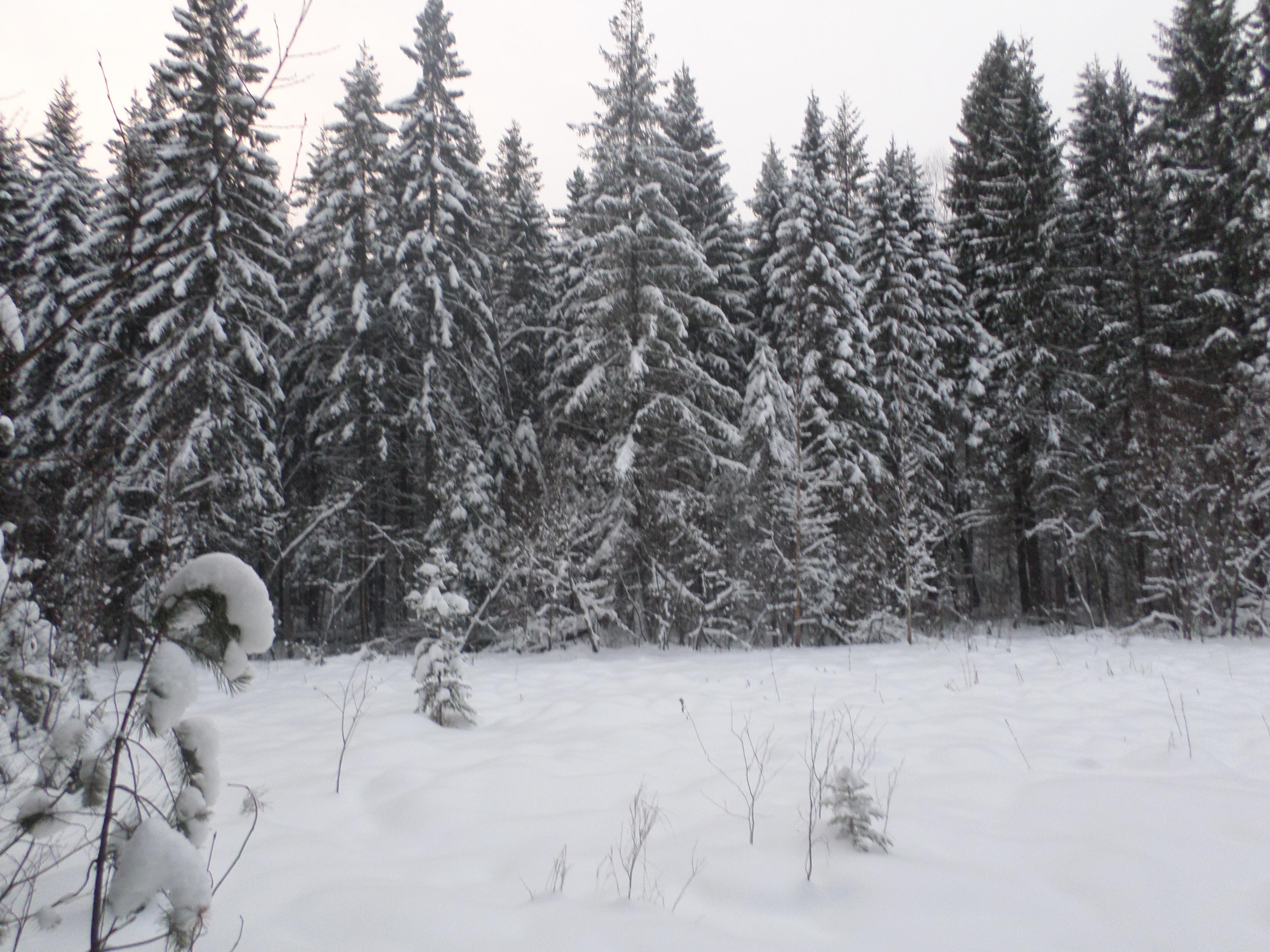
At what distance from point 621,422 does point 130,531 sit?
9.43 m

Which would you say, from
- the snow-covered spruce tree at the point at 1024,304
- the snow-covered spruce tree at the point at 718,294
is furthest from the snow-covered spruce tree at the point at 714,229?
the snow-covered spruce tree at the point at 1024,304

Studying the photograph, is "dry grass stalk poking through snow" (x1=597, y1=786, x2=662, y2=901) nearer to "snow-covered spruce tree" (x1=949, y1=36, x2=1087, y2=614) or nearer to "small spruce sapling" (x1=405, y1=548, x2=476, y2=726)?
"small spruce sapling" (x1=405, y1=548, x2=476, y2=726)

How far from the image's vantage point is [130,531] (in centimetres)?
1280

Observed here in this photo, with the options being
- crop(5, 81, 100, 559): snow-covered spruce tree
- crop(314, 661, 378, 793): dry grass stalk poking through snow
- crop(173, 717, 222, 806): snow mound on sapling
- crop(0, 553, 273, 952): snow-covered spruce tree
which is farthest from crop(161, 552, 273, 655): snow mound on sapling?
crop(5, 81, 100, 559): snow-covered spruce tree

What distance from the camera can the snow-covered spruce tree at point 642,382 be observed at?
534 inches

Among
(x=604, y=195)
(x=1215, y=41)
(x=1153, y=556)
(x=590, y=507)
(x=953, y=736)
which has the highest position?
(x=1215, y=41)

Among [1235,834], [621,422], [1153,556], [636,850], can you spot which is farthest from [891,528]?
[636,850]

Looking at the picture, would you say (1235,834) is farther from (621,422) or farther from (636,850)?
(621,422)

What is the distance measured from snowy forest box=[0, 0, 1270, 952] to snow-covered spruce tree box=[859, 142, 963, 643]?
0.39ft

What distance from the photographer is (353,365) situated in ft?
51.0

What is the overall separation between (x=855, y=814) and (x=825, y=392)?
1361 centimetres

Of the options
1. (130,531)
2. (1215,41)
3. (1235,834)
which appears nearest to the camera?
(1235,834)

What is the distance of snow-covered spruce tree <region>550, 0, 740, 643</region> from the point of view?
13.6 meters

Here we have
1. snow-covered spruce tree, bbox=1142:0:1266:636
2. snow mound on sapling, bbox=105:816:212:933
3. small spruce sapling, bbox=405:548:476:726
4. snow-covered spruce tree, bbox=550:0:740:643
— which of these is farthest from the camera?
snow-covered spruce tree, bbox=550:0:740:643
